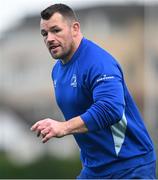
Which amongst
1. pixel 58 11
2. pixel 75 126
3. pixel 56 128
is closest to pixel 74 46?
pixel 58 11

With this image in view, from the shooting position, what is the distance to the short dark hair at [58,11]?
812cm

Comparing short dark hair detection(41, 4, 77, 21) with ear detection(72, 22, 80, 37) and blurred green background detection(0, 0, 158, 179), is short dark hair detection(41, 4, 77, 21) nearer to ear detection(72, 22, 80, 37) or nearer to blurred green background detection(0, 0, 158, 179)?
ear detection(72, 22, 80, 37)

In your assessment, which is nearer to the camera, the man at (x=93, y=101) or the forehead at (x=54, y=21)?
the man at (x=93, y=101)

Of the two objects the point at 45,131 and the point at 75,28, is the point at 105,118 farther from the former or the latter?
the point at 75,28

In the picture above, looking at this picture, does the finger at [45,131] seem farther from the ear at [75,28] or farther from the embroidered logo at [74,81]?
the ear at [75,28]

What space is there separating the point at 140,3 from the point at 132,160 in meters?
59.2

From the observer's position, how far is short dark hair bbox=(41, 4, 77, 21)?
Result: 812 centimetres

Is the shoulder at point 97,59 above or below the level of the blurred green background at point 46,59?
above

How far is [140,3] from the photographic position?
66875 millimetres

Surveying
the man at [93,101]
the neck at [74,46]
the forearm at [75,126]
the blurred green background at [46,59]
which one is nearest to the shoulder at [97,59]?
the man at [93,101]

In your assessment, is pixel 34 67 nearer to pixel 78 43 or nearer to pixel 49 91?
pixel 49 91

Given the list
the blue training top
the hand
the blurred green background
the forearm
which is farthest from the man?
the blurred green background

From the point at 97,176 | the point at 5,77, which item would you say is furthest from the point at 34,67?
the point at 97,176

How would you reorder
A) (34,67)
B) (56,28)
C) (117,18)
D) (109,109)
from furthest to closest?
(34,67)
(117,18)
(56,28)
(109,109)
